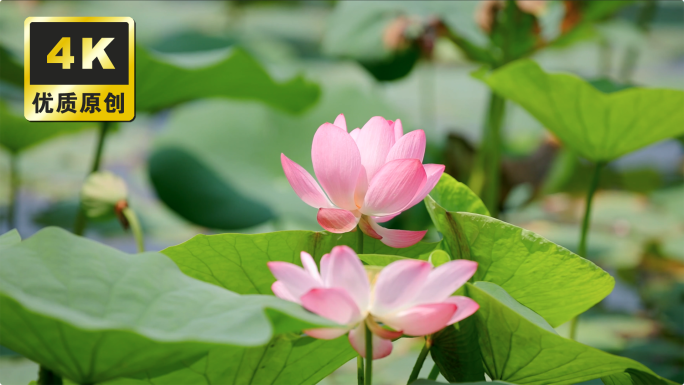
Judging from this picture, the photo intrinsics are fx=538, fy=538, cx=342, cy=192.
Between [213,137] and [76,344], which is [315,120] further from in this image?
[76,344]

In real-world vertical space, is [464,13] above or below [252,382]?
above

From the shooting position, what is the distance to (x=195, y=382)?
0.90ft

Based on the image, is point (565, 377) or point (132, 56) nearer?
point (565, 377)

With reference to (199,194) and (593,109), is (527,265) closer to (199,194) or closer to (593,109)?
(593,109)

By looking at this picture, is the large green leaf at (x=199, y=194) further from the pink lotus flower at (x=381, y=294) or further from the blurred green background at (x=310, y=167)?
the pink lotus flower at (x=381, y=294)

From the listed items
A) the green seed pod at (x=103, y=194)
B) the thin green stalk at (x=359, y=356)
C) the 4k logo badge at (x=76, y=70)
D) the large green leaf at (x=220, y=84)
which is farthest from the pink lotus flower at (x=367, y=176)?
the large green leaf at (x=220, y=84)

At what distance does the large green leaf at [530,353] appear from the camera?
0.80ft

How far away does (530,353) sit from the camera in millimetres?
260

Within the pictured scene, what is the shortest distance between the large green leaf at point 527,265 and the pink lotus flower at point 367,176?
24mm

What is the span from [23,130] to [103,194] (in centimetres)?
55

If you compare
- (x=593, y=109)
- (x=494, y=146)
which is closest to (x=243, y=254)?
(x=593, y=109)

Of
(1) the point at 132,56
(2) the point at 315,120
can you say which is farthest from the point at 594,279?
(2) the point at 315,120

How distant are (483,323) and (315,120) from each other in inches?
37.0

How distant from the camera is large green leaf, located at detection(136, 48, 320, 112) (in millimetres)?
768
